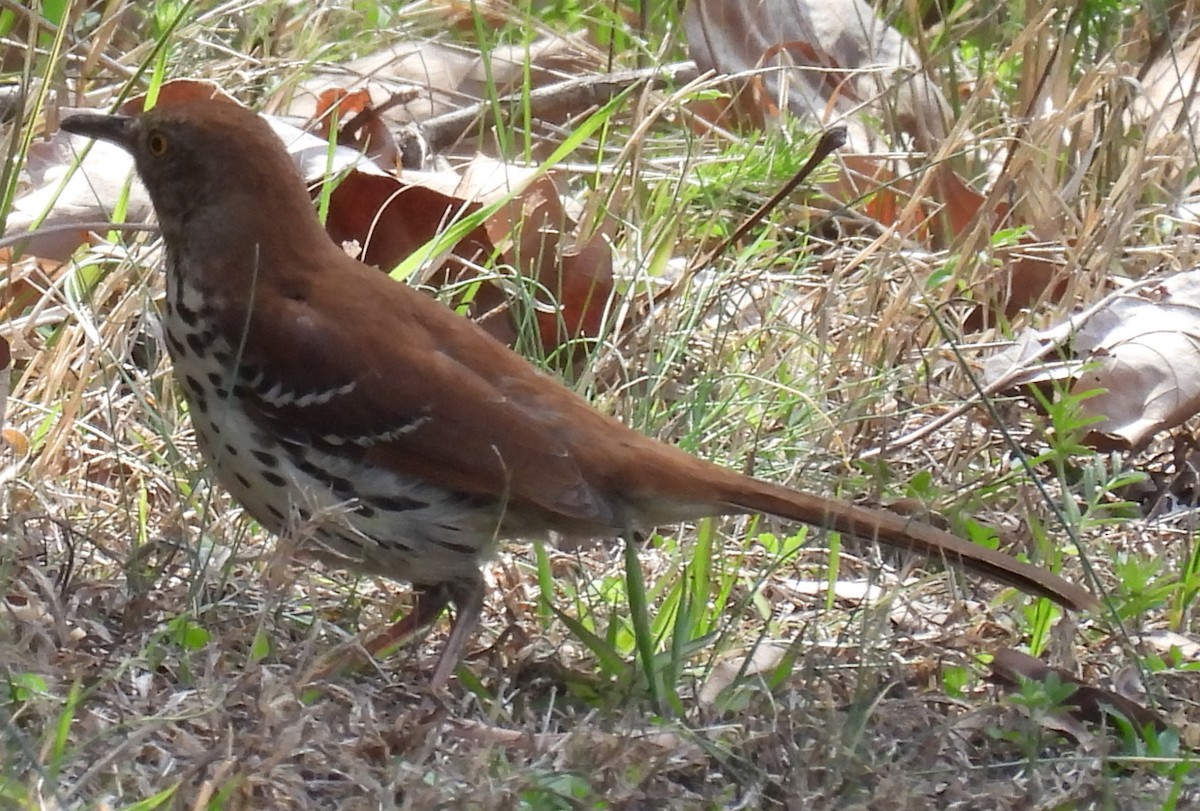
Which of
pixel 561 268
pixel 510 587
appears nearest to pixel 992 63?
pixel 561 268

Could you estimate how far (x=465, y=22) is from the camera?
5.72m

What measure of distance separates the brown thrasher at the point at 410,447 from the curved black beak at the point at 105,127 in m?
0.30

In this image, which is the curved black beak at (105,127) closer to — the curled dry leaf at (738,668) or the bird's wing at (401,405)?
the bird's wing at (401,405)

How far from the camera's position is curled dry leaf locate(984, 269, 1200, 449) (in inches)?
144

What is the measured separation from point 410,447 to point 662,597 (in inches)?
19.2

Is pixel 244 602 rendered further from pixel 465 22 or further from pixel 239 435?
pixel 465 22

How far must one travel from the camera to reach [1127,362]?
3725 mm

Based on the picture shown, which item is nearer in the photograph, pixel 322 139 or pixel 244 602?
pixel 244 602

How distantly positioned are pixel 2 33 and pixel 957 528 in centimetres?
241

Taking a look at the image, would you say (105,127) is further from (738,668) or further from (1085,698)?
(1085,698)

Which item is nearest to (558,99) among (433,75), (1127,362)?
(433,75)

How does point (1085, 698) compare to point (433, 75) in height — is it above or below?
below

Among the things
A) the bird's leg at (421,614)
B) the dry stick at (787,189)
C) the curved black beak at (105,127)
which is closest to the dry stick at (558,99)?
the dry stick at (787,189)

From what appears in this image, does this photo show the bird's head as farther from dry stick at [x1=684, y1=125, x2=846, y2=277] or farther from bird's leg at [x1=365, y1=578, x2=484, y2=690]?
dry stick at [x1=684, y1=125, x2=846, y2=277]
